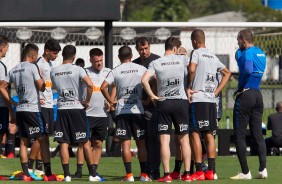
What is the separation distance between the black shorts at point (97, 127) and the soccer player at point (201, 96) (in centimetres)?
166

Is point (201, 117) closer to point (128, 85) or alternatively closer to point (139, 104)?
point (139, 104)

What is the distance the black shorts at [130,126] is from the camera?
1638cm

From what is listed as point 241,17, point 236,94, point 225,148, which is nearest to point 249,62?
point 236,94

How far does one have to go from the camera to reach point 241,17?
91.2 m

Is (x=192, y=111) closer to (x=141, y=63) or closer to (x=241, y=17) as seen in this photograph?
(x=141, y=63)

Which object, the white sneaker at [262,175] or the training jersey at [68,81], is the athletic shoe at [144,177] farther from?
the white sneaker at [262,175]

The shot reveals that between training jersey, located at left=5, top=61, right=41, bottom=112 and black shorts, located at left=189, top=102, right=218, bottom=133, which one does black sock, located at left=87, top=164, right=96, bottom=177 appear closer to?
training jersey, located at left=5, top=61, right=41, bottom=112

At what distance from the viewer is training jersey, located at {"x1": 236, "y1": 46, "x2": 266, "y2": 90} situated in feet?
53.0

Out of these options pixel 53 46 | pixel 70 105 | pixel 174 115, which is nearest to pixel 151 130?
pixel 174 115

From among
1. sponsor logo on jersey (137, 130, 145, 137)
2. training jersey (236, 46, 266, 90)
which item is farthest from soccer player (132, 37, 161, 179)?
training jersey (236, 46, 266, 90)

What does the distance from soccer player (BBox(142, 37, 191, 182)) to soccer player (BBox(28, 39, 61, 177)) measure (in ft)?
5.26

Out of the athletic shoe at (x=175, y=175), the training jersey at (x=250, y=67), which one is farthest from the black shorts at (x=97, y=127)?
the training jersey at (x=250, y=67)

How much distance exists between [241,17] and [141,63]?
2944 inches

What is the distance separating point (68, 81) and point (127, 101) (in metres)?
0.88
